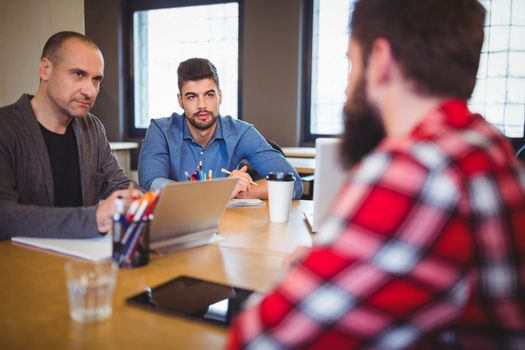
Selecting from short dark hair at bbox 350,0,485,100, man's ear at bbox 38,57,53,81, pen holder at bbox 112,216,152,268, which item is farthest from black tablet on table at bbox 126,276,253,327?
man's ear at bbox 38,57,53,81

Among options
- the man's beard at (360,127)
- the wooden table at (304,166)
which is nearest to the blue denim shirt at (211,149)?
the wooden table at (304,166)

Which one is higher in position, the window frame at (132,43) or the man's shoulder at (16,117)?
the window frame at (132,43)

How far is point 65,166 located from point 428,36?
154cm

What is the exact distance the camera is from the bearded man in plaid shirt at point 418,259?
1.61 feet

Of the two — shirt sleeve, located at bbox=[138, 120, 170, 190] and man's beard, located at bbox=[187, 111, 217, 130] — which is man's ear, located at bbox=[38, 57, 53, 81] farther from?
man's beard, located at bbox=[187, 111, 217, 130]

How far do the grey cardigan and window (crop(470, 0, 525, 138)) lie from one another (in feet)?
9.95

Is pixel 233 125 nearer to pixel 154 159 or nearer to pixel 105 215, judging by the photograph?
pixel 154 159

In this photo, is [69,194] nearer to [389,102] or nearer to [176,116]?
[176,116]

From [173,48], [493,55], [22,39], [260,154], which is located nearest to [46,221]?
[260,154]

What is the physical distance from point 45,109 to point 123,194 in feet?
2.60

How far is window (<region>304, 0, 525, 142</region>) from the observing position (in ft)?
12.2

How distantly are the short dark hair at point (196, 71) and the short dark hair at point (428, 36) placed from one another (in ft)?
5.83

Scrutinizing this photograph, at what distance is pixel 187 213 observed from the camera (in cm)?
123

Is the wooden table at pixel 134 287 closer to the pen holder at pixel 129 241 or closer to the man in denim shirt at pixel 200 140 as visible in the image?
the pen holder at pixel 129 241
